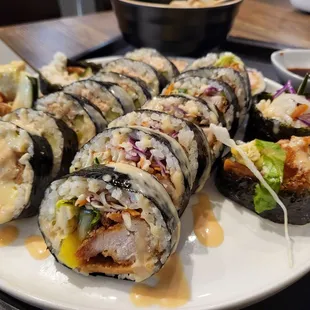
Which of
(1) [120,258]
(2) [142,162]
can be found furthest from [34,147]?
(1) [120,258]

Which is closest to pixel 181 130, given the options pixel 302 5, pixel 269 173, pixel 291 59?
pixel 269 173

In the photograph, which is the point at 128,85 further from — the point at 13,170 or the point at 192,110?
the point at 13,170

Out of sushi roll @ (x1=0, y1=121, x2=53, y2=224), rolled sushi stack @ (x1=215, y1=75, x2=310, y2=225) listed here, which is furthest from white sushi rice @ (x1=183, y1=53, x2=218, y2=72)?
sushi roll @ (x1=0, y1=121, x2=53, y2=224)

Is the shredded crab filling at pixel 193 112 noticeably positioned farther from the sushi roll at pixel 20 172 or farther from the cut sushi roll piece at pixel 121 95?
the sushi roll at pixel 20 172

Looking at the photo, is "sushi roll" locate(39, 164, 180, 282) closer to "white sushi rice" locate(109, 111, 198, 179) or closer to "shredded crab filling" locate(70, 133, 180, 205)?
"shredded crab filling" locate(70, 133, 180, 205)

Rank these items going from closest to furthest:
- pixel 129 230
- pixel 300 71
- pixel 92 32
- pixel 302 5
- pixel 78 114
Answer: pixel 129 230
pixel 78 114
pixel 300 71
pixel 92 32
pixel 302 5

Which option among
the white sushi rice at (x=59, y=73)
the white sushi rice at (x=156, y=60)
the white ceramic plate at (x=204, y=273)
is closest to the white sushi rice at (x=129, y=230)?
the white ceramic plate at (x=204, y=273)

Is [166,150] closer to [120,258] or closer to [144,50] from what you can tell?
[120,258]
